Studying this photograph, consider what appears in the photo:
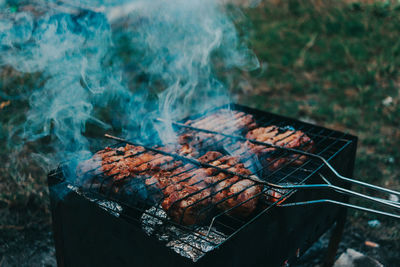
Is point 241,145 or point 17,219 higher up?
point 241,145

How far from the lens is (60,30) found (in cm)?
450

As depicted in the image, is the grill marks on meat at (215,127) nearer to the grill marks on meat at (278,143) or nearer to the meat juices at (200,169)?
the meat juices at (200,169)

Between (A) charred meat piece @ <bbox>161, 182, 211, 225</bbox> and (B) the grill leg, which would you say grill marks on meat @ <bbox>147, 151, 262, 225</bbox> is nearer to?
(A) charred meat piece @ <bbox>161, 182, 211, 225</bbox>

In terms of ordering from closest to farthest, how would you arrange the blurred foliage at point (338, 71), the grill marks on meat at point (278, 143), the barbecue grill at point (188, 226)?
the barbecue grill at point (188, 226) → the grill marks on meat at point (278, 143) → the blurred foliage at point (338, 71)

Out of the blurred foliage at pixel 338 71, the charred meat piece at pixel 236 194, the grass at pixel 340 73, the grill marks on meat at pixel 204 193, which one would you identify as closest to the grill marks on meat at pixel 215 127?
the grill marks on meat at pixel 204 193

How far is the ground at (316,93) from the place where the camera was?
4133 mm

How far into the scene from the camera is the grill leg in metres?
3.55

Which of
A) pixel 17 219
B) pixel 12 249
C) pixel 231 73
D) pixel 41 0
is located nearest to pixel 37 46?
pixel 17 219

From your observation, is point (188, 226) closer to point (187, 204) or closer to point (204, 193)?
point (187, 204)

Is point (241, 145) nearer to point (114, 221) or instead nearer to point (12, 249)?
point (114, 221)

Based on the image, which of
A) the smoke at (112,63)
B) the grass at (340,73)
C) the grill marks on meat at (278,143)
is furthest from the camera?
the grass at (340,73)

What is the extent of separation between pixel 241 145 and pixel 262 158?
26 centimetres

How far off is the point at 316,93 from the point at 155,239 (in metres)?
6.46

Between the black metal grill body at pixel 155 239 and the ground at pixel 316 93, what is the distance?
128 cm
